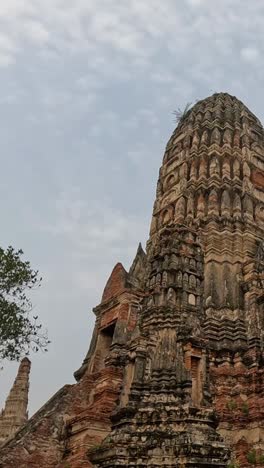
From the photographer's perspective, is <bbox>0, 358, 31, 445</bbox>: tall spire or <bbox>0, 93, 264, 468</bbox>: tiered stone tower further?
<bbox>0, 358, 31, 445</bbox>: tall spire

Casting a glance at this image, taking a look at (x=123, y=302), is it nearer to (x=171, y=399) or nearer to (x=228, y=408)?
(x=228, y=408)

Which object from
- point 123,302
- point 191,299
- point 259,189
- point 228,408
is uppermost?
point 259,189

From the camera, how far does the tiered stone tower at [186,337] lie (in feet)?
26.2

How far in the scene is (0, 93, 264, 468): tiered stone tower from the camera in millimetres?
7977

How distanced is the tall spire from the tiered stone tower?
9.99 meters

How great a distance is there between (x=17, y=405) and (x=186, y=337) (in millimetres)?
18108

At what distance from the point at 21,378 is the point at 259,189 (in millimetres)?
15490

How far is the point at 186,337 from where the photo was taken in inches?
374

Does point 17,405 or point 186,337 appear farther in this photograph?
point 17,405

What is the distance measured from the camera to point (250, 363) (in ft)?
43.6

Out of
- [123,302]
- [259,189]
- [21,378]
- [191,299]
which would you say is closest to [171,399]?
[191,299]

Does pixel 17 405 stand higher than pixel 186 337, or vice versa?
pixel 17 405

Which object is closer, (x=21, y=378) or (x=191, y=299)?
(x=191, y=299)

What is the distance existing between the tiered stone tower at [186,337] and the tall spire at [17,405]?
32.8ft
